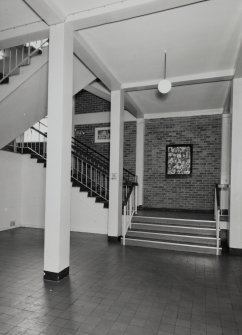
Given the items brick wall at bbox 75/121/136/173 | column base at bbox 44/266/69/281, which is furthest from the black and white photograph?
brick wall at bbox 75/121/136/173

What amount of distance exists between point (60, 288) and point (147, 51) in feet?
12.5

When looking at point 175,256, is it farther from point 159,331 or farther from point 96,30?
point 96,30

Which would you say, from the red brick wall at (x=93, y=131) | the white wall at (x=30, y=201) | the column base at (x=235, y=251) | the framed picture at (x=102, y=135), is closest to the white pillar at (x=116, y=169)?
the white wall at (x=30, y=201)

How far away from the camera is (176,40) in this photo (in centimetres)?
388

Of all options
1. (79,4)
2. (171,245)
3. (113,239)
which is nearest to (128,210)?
(113,239)

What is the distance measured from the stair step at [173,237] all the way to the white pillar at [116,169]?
15.4 inches

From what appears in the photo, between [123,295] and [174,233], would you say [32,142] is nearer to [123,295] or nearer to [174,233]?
[174,233]

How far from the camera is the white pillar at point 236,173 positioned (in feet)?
16.0

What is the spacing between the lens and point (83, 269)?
153 inches

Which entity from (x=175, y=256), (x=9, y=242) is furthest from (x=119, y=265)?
(x=9, y=242)

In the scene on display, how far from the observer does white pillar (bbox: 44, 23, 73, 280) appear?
338cm

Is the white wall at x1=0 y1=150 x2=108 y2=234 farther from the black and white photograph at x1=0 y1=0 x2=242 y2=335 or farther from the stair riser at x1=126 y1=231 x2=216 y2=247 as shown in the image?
the stair riser at x1=126 y1=231 x2=216 y2=247

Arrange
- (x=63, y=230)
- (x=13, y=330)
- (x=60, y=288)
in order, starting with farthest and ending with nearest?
1. (x=63, y=230)
2. (x=60, y=288)
3. (x=13, y=330)

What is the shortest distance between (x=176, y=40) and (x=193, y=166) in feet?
14.3
